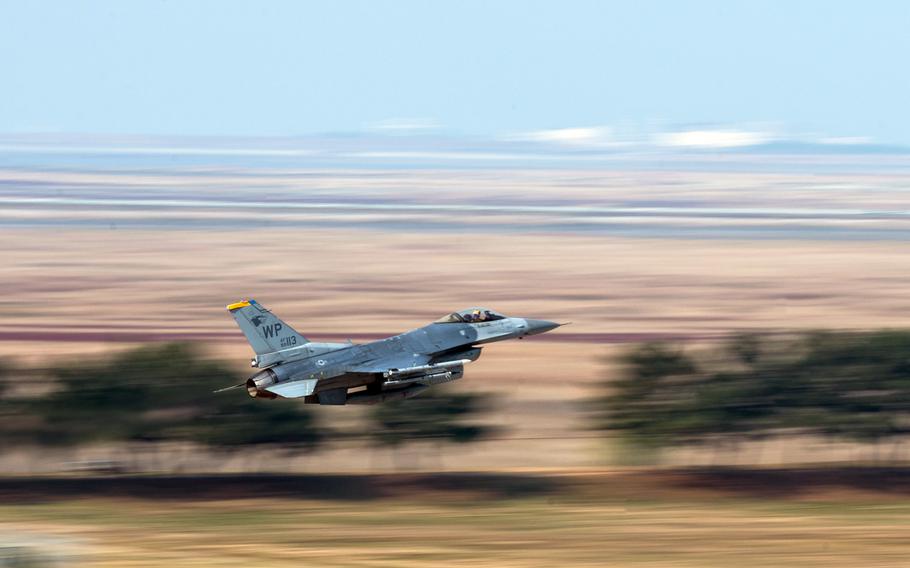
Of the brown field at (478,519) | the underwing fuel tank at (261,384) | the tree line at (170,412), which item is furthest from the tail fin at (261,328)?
the tree line at (170,412)

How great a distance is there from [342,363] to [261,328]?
2.77 m

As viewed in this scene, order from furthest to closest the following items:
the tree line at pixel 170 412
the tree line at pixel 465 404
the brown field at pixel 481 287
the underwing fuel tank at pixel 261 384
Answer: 1. the brown field at pixel 481 287
2. the tree line at pixel 465 404
3. the tree line at pixel 170 412
4. the underwing fuel tank at pixel 261 384

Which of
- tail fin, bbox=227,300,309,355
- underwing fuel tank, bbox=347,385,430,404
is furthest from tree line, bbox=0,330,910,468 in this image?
underwing fuel tank, bbox=347,385,430,404

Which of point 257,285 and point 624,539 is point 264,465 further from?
point 257,285

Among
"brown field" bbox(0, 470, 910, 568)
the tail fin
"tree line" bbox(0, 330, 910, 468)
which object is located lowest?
"brown field" bbox(0, 470, 910, 568)

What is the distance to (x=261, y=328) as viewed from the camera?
130ft

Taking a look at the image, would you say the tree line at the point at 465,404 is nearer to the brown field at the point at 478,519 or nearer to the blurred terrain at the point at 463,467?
the blurred terrain at the point at 463,467

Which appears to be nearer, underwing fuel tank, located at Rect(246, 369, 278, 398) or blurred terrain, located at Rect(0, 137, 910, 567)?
underwing fuel tank, located at Rect(246, 369, 278, 398)

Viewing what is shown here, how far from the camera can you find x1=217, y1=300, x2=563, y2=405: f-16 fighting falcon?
126 feet

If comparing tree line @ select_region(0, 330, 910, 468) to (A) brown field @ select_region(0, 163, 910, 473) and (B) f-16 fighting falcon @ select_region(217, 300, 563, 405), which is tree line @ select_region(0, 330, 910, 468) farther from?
(B) f-16 fighting falcon @ select_region(217, 300, 563, 405)

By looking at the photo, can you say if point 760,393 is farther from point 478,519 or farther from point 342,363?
point 342,363

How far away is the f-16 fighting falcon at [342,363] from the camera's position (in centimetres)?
3850

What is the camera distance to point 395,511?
5603 centimetres

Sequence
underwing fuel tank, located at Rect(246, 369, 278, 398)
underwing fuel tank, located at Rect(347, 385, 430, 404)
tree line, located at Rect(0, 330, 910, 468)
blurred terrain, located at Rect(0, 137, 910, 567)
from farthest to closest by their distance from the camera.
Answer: tree line, located at Rect(0, 330, 910, 468), blurred terrain, located at Rect(0, 137, 910, 567), underwing fuel tank, located at Rect(246, 369, 278, 398), underwing fuel tank, located at Rect(347, 385, 430, 404)
